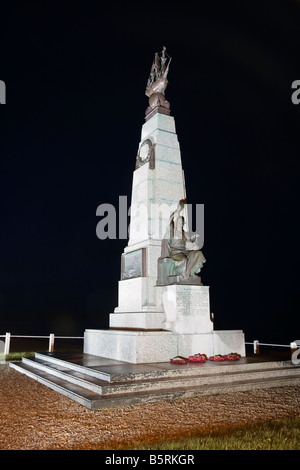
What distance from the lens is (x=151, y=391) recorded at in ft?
21.3

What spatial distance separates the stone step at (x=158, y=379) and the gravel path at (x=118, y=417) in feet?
1.49

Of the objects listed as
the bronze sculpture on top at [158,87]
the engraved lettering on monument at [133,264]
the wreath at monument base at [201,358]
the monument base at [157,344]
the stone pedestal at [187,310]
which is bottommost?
the wreath at monument base at [201,358]

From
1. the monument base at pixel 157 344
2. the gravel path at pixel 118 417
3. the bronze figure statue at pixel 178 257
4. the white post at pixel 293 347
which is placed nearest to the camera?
the gravel path at pixel 118 417

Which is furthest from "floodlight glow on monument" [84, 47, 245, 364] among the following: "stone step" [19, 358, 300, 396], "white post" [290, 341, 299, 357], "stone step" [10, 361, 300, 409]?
"white post" [290, 341, 299, 357]

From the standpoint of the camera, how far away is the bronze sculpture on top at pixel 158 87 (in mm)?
13562

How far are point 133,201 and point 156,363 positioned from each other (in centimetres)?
615

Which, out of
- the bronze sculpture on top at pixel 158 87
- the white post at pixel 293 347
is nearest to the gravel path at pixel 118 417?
the white post at pixel 293 347

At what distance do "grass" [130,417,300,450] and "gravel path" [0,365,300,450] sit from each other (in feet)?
1.14

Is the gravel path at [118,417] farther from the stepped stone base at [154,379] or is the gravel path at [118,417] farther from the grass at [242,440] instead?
the grass at [242,440]

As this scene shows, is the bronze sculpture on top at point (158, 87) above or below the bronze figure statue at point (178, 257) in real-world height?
above

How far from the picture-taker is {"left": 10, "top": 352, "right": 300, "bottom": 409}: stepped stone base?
6191 mm

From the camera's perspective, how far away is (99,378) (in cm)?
699
